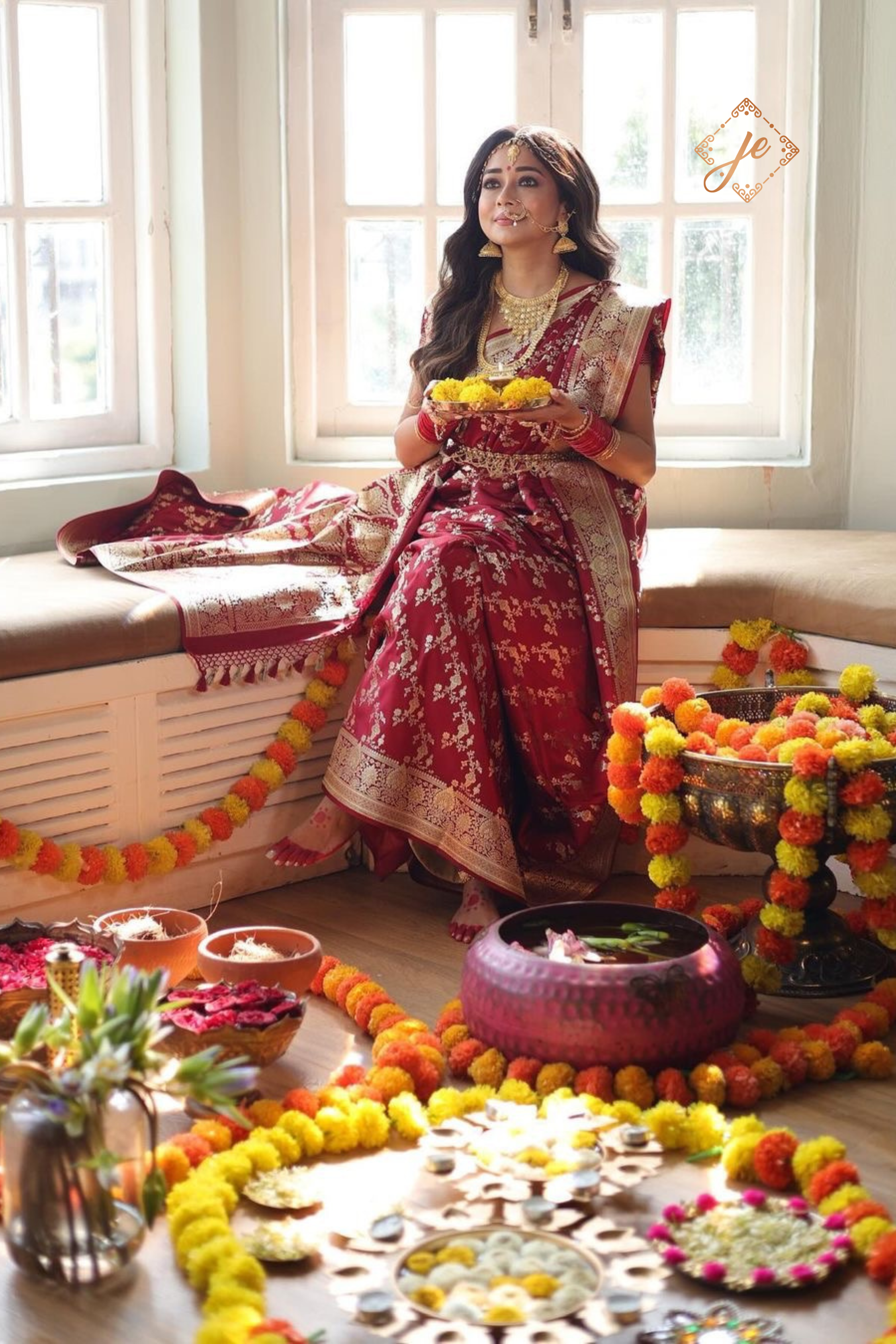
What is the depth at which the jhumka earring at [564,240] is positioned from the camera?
11.6 feet

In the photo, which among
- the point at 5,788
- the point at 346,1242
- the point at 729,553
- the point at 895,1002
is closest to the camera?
the point at 346,1242

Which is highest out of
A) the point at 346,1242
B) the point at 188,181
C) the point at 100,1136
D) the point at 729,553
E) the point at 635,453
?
the point at 188,181

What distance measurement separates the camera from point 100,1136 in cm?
196

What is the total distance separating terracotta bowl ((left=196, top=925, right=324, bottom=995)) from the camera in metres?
2.78

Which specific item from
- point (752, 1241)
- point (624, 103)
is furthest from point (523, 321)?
point (752, 1241)

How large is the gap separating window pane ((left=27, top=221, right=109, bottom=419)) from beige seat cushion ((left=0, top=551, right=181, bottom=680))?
2.87 ft

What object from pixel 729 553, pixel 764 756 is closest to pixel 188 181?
pixel 729 553

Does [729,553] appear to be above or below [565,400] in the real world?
below

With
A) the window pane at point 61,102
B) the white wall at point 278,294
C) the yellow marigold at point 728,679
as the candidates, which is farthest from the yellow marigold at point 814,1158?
the window pane at point 61,102

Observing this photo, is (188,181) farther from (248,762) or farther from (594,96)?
(248,762)

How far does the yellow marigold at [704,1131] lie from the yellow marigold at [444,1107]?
32 centimetres

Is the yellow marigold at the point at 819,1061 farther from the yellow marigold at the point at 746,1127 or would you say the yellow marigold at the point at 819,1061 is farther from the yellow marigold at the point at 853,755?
the yellow marigold at the point at 853,755

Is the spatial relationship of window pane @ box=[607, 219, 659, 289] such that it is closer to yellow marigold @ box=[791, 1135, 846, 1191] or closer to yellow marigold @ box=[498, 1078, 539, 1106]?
yellow marigold @ box=[498, 1078, 539, 1106]

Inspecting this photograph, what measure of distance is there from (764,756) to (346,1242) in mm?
1082
